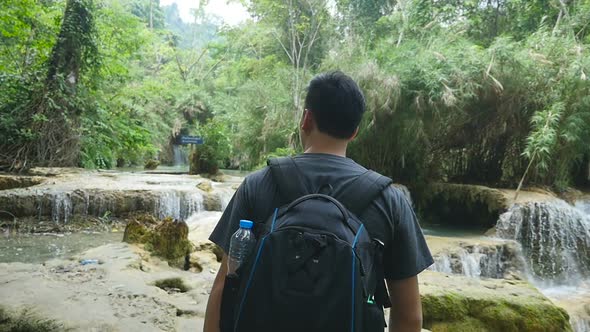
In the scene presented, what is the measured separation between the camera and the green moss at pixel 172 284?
3992 mm

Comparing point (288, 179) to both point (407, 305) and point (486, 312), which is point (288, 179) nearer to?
point (407, 305)

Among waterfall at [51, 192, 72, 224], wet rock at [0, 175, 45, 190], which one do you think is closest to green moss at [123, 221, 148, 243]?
waterfall at [51, 192, 72, 224]

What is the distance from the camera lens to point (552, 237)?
8.32 metres

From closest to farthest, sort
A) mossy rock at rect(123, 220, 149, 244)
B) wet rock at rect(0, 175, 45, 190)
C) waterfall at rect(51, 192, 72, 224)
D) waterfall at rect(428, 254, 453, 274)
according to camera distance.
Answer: mossy rock at rect(123, 220, 149, 244) → waterfall at rect(428, 254, 453, 274) → waterfall at rect(51, 192, 72, 224) → wet rock at rect(0, 175, 45, 190)

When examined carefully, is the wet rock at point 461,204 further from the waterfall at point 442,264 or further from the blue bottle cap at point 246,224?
the blue bottle cap at point 246,224

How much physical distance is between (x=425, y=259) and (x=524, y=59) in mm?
10683

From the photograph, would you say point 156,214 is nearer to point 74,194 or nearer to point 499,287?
→ point 74,194

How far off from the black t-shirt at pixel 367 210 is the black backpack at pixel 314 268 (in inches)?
1.2

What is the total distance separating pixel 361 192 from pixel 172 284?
11.5 feet

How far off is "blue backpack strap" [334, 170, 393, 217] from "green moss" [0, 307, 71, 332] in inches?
92.9

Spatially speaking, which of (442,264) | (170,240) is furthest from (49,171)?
(442,264)

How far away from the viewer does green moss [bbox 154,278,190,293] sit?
399 cm

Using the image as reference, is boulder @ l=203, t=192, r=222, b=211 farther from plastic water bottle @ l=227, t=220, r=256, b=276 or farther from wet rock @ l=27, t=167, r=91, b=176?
plastic water bottle @ l=227, t=220, r=256, b=276

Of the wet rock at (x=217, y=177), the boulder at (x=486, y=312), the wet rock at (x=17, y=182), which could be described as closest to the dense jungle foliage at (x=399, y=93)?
the wet rock at (x=217, y=177)
